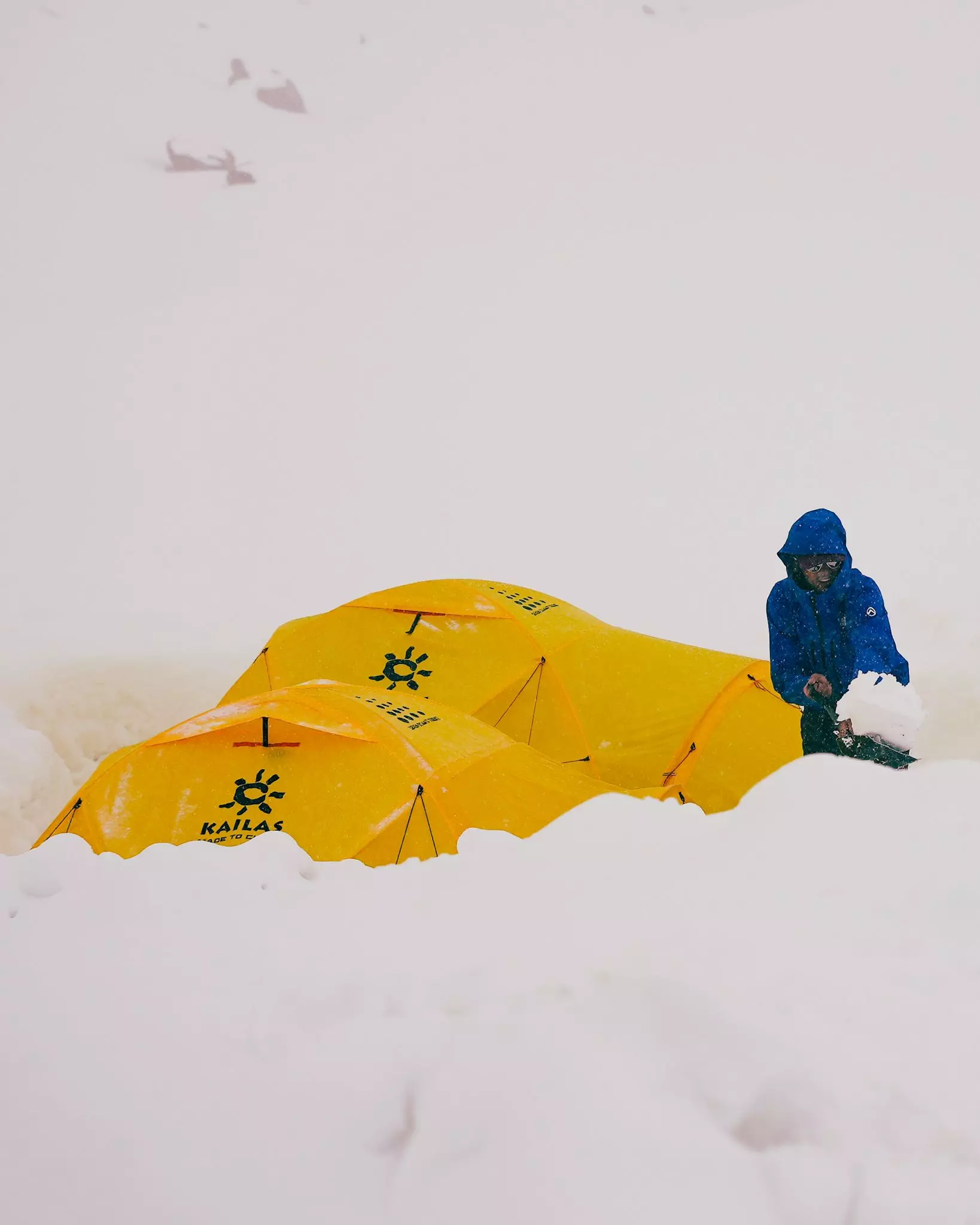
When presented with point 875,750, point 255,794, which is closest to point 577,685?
point 875,750

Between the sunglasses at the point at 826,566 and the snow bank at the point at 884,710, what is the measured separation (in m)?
0.78

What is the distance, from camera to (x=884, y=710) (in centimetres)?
379

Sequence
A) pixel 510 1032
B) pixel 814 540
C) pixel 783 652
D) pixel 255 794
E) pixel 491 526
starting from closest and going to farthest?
pixel 510 1032 < pixel 255 794 < pixel 814 540 < pixel 783 652 < pixel 491 526

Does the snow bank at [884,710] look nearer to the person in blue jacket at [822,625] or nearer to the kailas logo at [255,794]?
the person in blue jacket at [822,625]

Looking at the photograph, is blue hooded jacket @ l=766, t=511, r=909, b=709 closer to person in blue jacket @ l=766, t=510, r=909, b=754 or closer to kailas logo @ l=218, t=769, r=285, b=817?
person in blue jacket @ l=766, t=510, r=909, b=754

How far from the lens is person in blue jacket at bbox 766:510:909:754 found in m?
4.42

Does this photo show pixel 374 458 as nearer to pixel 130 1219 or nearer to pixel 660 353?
pixel 660 353

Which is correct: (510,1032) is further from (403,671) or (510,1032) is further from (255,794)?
(403,671)

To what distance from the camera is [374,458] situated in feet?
47.6

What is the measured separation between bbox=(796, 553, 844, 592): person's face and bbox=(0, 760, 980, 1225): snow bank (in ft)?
7.77

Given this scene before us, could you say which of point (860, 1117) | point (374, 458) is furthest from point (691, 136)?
point (860, 1117)

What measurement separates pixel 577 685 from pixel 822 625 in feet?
4.25

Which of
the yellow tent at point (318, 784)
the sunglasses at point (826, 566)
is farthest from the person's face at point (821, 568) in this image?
the yellow tent at point (318, 784)

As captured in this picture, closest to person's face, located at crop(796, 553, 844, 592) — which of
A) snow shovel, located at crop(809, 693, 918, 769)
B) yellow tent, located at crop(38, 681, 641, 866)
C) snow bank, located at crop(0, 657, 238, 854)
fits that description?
snow shovel, located at crop(809, 693, 918, 769)
